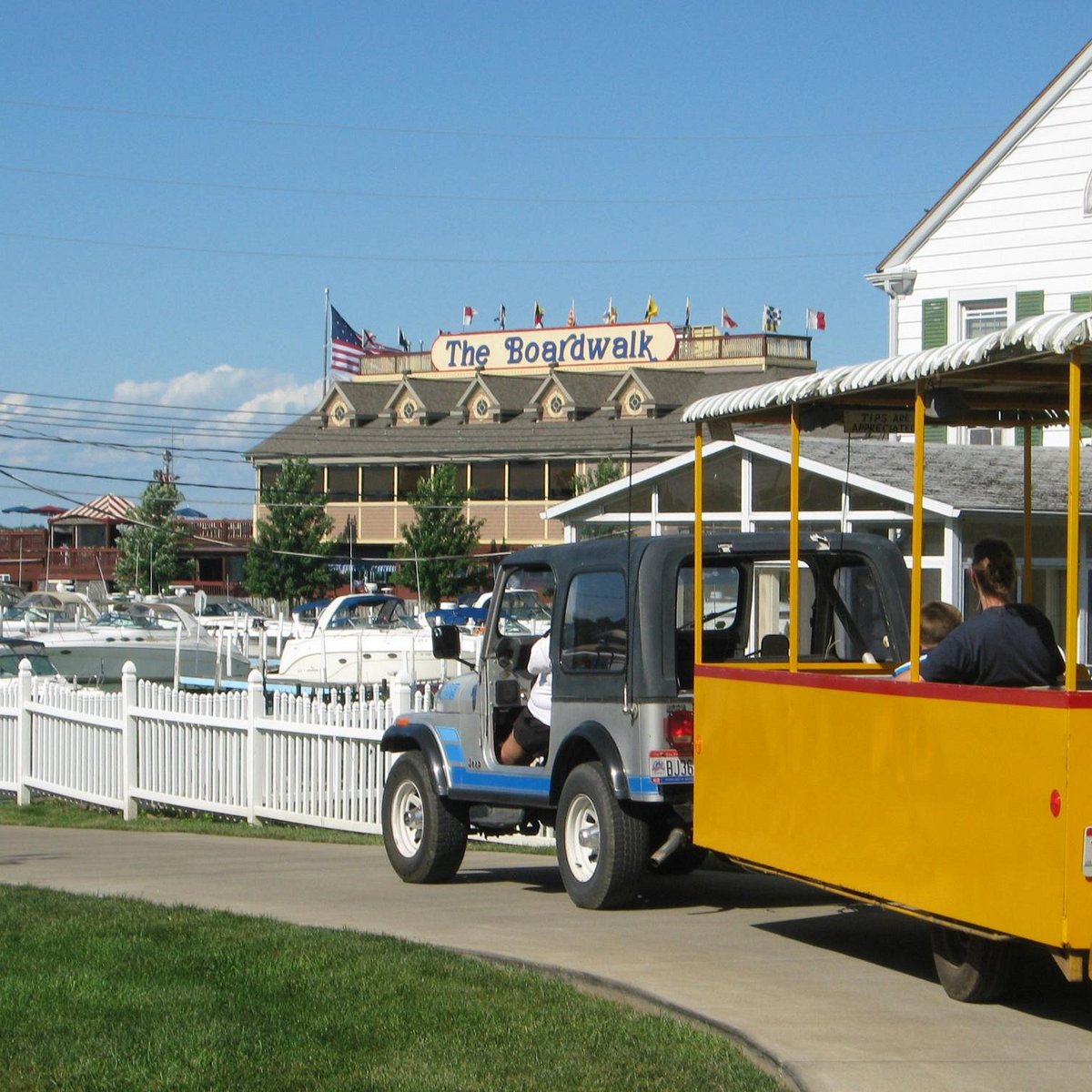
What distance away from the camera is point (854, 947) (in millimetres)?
8633

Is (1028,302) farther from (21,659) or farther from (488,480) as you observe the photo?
(488,480)

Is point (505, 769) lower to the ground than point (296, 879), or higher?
higher

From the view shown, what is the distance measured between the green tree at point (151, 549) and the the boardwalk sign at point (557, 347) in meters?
15.0

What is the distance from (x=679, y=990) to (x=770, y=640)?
8.47ft

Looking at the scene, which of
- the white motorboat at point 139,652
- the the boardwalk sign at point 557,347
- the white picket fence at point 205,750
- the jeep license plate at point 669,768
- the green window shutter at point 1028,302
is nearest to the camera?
the jeep license plate at point 669,768

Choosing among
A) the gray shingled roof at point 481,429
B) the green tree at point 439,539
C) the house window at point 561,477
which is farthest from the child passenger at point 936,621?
the house window at point 561,477

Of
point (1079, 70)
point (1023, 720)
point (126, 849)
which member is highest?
point (1079, 70)

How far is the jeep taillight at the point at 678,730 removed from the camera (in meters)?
9.31

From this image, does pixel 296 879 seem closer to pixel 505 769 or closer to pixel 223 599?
pixel 505 769

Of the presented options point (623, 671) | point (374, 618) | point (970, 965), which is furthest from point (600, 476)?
point (970, 965)

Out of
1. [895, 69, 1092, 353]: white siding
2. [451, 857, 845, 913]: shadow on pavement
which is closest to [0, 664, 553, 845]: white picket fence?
[451, 857, 845, 913]: shadow on pavement

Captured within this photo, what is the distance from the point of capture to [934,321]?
23938 mm

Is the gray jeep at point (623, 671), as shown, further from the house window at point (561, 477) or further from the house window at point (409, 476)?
the house window at point (409, 476)

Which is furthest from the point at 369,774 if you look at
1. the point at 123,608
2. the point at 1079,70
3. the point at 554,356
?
the point at 554,356
